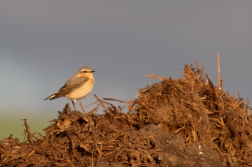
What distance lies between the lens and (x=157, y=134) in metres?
10.7

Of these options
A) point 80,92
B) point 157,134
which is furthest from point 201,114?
point 80,92

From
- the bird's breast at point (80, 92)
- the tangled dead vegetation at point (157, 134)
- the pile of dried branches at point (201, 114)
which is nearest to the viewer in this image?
the tangled dead vegetation at point (157, 134)

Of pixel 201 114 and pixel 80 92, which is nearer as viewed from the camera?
pixel 201 114

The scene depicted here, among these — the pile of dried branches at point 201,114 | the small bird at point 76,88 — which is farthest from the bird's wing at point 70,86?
the pile of dried branches at point 201,114

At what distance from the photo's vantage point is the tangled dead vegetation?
1047cm

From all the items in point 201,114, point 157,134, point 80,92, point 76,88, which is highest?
point 76,88

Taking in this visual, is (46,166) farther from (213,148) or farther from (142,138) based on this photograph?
(213,148)

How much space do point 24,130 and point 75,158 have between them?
7.12ft

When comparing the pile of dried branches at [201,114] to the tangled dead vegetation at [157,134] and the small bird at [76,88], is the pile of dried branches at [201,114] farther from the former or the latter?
the small bird at [76,88]

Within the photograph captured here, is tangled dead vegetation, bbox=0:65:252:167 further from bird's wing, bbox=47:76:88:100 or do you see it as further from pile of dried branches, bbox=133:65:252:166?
bird's wing, bbox=47:76:88:100

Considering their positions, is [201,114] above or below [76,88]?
below

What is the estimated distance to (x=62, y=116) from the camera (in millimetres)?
11555

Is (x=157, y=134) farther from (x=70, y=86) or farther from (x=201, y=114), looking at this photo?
(x=70, y=86)

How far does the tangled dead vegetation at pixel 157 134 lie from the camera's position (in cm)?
1047
